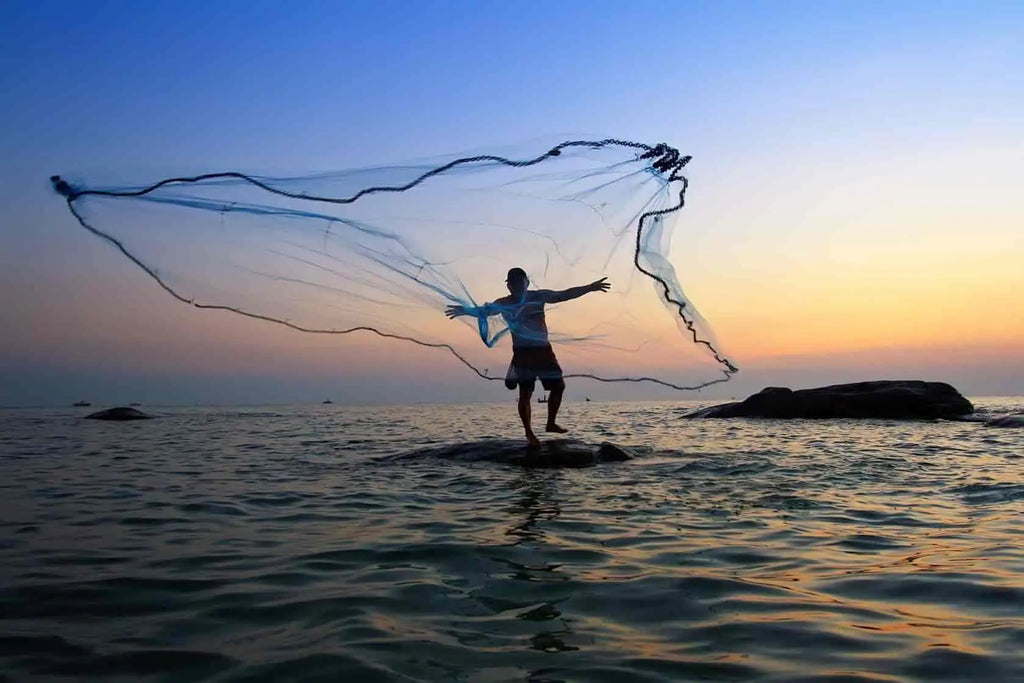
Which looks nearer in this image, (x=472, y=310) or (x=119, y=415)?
(x=472, y=310)

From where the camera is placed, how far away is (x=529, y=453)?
13.0 meters

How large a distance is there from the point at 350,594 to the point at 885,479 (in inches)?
342

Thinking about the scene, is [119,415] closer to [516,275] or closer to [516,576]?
[516,275]

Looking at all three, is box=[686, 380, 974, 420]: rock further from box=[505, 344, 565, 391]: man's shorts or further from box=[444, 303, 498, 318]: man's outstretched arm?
box=[444, 303, 498, 318]: man's outstretched arm

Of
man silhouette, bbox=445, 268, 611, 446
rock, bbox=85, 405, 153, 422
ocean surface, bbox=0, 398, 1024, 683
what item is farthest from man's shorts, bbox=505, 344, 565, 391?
rock, bbox=85, 405, 153, 422

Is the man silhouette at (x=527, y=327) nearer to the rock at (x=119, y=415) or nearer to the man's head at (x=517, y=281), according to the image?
the man's head at (x=517, y=281)

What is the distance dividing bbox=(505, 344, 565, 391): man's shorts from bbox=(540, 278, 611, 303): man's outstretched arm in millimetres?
1035

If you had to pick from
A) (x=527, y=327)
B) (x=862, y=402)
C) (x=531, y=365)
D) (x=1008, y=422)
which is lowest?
(x=1008, y=422)

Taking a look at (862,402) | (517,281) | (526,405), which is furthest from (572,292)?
(862,402)

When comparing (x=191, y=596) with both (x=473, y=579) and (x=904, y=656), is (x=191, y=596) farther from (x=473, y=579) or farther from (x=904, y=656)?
(x=904, y=656)

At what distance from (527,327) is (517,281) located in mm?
783

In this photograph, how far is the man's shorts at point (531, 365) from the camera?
41.1ft

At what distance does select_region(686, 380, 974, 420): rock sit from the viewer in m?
26.5

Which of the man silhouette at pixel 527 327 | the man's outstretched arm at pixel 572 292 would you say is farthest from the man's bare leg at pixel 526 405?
the man's outstretched arm at pixel 572 292
